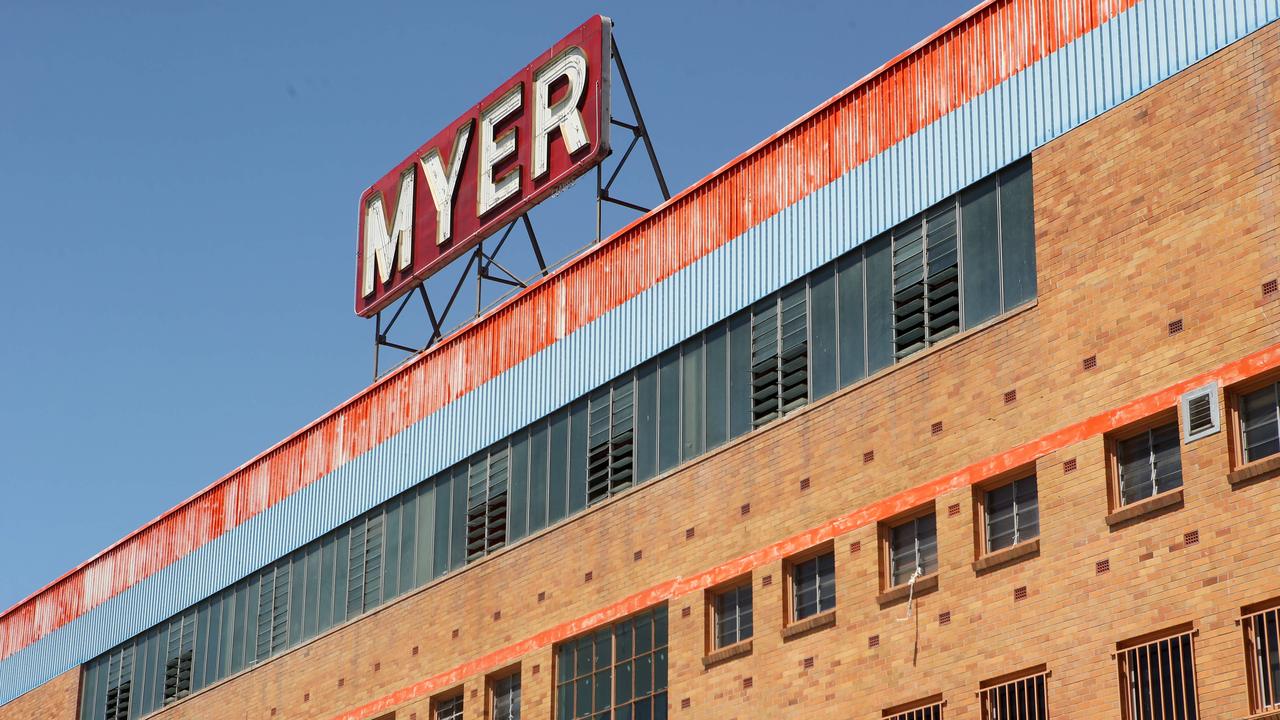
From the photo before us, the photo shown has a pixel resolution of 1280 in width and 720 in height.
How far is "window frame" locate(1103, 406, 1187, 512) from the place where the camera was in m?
30.7

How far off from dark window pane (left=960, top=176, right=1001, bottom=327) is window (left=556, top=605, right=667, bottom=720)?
9316mm

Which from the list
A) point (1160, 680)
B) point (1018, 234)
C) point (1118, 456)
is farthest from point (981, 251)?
point (1160, 680)

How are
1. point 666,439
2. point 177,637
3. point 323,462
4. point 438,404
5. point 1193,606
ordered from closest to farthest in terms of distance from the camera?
point 1193,606
point 666,439
point 438,404
point 323,462
point 177,637

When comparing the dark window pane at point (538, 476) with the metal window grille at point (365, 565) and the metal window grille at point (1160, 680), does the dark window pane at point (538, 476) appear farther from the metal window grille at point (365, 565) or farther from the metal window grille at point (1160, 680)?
the metal window grille at point (1160, 680)

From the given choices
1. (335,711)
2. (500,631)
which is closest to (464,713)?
(500,631)

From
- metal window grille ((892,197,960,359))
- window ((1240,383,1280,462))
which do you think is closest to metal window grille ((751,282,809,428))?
metal window grille ((892,197,960,359))

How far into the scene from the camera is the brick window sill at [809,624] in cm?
3581

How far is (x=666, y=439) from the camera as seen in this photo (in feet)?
134

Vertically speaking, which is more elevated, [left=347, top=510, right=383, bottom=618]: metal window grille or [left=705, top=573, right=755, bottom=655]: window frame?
[left=347, top=510, right=383, bottom=618]: metal window grille

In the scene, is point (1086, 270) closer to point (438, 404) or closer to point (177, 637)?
point (438, 404)

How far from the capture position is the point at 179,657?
55656 mm

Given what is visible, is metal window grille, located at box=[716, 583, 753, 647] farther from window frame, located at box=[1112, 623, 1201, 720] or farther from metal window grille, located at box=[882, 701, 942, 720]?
window frame, located at box=[1112, 623, 1201, 720]

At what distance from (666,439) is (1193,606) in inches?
543

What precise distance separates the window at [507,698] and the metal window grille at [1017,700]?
13612mm
